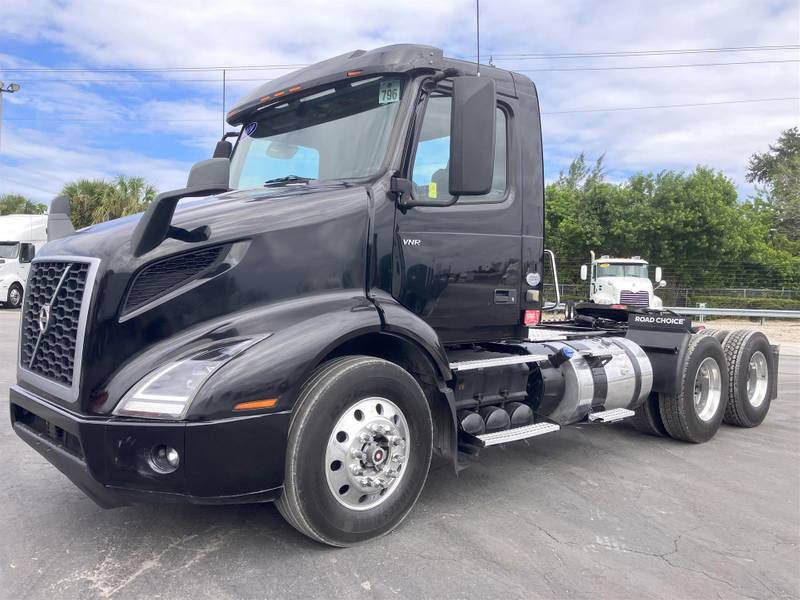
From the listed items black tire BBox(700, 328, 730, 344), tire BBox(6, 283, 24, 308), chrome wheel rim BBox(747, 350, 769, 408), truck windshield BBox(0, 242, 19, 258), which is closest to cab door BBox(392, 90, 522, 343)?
black tire BBox(700, 328, 730, 344)

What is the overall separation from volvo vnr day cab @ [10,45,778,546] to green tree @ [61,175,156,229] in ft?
85.8

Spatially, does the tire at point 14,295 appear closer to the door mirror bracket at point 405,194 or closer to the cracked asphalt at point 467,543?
the cracked asphalt at point 467,543

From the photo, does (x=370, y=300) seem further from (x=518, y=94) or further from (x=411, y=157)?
(x=518, y=94)

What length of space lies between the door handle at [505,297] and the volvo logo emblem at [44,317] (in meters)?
2.68

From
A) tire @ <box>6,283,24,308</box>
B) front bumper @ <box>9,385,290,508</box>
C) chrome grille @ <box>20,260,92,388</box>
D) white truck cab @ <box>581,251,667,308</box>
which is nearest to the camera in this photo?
front bumper @ <box>9,385,290,508</box>

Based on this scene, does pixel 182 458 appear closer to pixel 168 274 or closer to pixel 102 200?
pixel 168 274

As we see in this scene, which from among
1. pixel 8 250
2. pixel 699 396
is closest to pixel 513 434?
pixel 699 396

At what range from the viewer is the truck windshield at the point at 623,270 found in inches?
765

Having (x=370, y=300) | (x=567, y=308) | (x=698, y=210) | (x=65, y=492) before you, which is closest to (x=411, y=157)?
(x=370, y=300)

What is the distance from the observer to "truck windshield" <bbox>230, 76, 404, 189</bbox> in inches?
155

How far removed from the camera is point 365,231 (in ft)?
12.1

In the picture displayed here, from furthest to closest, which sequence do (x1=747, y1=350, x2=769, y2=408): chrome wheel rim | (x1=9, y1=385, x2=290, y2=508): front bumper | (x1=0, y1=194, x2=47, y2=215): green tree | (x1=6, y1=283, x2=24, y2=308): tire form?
(x1=0, y1=194, x2=47, y2=215): green tree, (x1=6, y1=283, x2=24, y2=308): tire, (x1=747, y1=350, x2=769, y2=408): chrome wheel rim, (x1=9, y1=385, x2=290, y2=508): front bumper

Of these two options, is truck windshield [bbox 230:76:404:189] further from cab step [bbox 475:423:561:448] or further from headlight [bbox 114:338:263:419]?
cab step [bbox 475:423:561:448]

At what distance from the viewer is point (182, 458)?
2865 mm
